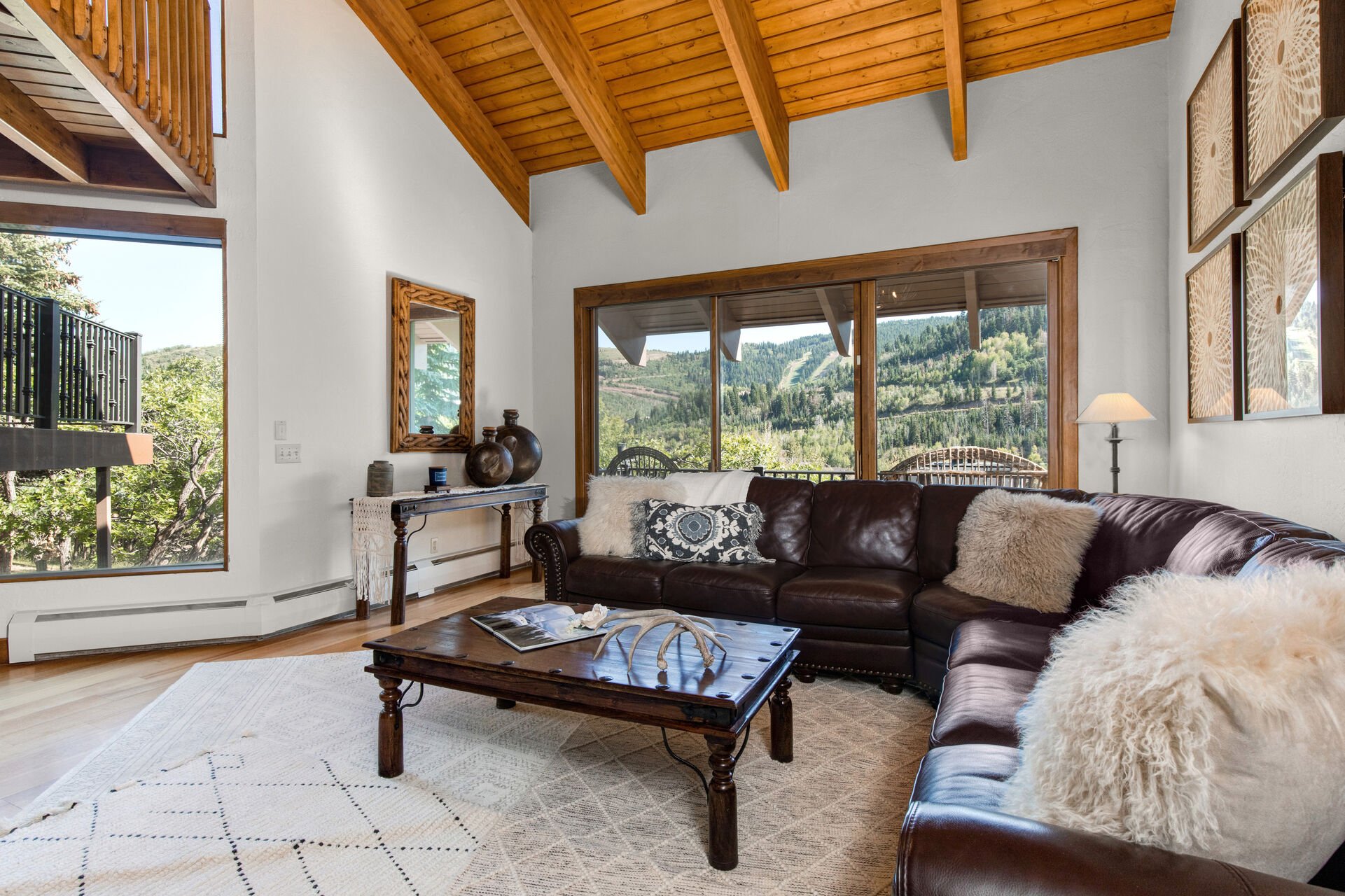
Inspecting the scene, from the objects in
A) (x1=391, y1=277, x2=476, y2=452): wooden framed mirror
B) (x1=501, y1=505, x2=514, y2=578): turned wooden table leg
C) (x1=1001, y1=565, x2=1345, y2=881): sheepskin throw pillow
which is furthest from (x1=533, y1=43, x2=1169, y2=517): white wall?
(x1=1001, y1=565, x2=1345, y2=881): sheepskin throw pillow

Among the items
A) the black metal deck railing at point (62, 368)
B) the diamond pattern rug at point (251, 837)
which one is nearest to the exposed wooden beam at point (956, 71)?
the diamond pattern rug at point (251, 837)

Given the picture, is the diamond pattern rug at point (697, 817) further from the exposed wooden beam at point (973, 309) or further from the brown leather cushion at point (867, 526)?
the exposed wooden beam at point (973, 309)

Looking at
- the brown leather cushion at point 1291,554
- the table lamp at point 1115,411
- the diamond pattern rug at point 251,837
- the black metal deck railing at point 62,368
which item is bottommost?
the diamond pattern rug at point 251,837

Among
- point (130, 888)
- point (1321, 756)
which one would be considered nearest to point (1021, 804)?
point (1321, 756)

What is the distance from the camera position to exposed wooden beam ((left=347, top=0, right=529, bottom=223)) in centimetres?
436

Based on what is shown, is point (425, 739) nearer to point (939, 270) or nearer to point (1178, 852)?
point (1178, 852)

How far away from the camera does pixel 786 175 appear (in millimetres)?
4852

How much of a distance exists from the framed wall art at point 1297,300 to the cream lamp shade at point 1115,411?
3.40 ft

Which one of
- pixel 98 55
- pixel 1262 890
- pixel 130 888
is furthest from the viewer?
pixel 98 55

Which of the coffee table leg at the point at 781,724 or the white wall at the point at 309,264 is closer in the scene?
the coffee table leg at the point at 781,724

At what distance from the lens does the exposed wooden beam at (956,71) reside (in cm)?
361

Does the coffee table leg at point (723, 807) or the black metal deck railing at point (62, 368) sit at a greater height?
the black metal deck railing at point (62, 368)

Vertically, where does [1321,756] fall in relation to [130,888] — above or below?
above

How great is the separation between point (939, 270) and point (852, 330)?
67 centimetres
